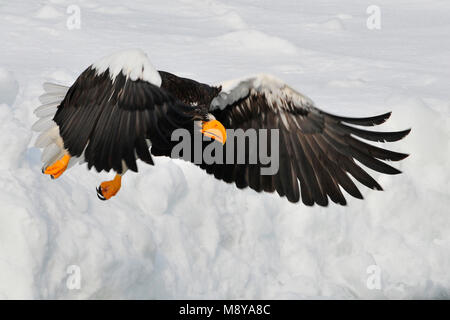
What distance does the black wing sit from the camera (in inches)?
200

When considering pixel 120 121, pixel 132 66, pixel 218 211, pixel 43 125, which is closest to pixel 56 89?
pixel 43 125

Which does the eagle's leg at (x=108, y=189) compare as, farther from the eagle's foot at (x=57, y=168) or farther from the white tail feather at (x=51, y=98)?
the white tail feather at (x=51, y=98)

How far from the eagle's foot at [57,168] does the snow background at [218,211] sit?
212 centimetres

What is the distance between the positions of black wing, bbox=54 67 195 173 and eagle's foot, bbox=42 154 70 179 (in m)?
0.45

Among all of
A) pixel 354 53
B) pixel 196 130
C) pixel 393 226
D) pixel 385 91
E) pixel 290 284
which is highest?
pixel 354 53

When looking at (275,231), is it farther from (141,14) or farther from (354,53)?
(141,14)

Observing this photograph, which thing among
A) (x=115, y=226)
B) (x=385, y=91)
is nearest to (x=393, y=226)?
(x=385, y=91)

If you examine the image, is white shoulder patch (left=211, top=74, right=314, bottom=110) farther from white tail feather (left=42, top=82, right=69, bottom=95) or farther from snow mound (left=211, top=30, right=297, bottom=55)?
snow mound (left=211, top=30, right=297, bottom=55)

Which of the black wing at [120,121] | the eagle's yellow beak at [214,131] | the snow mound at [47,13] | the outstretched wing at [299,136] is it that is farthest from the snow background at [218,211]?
the eagle's yellow beak at [214,131]

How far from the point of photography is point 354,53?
48.5 ft

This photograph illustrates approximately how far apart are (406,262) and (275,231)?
5.93ft

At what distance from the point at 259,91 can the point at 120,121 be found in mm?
1706

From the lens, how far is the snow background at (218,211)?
8.12m

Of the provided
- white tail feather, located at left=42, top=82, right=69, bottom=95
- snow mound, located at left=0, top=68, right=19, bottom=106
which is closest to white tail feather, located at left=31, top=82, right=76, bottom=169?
white tail feather, located at left=42, top=82, right=69, bottom=95
